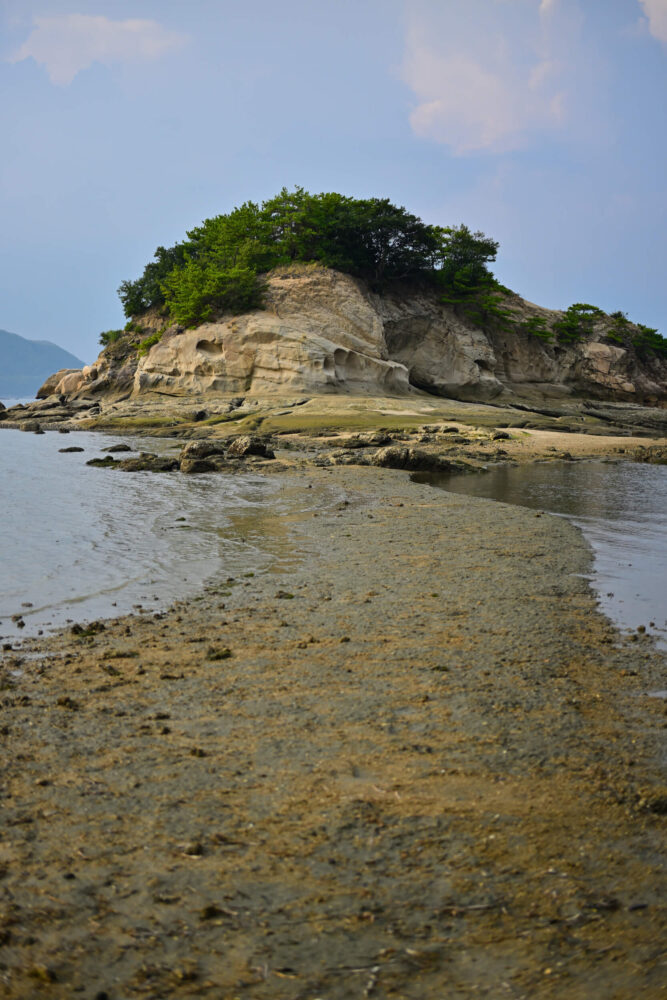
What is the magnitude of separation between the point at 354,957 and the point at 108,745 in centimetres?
192

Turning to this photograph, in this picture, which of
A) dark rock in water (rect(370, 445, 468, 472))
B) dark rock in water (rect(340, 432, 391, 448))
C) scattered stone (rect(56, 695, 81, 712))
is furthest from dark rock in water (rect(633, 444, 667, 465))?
scattered stone (rect(56, 695, 81, 712))

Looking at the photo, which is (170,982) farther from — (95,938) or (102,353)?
(102,353)

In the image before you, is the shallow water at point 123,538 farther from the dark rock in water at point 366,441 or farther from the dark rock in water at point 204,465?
the dark rock in water at point 366,441

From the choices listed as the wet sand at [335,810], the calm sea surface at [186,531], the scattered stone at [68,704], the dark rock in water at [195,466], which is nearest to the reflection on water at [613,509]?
the calm sea surface at [186,531]

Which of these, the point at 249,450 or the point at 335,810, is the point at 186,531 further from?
the point at 249,450

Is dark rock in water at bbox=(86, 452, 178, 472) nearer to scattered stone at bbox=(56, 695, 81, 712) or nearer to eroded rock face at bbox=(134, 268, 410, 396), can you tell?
scattered stone at bbox=(56, 695, 81, 712)

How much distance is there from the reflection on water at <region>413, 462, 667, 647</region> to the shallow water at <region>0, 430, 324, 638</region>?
3.63m

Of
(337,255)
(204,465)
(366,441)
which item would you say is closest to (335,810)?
(204,465)

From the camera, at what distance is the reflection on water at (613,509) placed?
695 centimetres

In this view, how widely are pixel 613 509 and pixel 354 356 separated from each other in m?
26.7

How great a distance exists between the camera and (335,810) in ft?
10.4

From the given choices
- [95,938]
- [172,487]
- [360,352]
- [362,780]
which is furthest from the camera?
[360,352]

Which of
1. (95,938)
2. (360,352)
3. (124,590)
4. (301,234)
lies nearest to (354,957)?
(95,938)

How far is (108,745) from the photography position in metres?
3.80
